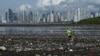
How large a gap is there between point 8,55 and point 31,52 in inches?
120

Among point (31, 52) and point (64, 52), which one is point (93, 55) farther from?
point (31, 52)

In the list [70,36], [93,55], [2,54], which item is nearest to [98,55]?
[93,55]

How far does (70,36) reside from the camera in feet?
172

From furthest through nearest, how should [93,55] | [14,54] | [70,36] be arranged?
[70,36]
[14,54]
[93,55]

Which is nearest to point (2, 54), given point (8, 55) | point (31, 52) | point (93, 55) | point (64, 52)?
point (8, 55)

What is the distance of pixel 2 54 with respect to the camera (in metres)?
34.4

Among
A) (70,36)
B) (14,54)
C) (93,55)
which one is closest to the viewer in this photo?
(93,55)

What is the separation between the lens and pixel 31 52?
1435 inches

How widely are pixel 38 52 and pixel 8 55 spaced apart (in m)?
3.32

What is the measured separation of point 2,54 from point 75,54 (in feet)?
21.8

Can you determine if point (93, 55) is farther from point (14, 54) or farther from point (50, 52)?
point (14, 54)

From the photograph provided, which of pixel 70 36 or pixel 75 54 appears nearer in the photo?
pixel 75 54

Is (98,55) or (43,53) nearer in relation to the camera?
(98,55)

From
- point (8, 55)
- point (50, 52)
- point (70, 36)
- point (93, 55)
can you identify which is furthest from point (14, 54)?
point (70, 36)
